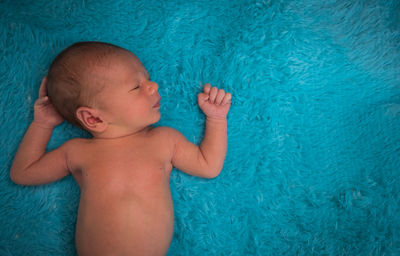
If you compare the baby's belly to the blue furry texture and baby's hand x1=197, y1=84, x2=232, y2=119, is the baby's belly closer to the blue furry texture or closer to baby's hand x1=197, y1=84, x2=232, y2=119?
the blue furry texture

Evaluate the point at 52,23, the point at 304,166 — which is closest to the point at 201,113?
the point at 304,166

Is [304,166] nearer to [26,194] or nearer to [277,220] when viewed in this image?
[277,220]

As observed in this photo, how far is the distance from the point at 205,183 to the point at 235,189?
158mm

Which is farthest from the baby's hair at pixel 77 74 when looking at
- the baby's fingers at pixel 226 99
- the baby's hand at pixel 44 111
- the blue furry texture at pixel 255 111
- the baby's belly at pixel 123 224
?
the baby's fingers at pixel 226 99

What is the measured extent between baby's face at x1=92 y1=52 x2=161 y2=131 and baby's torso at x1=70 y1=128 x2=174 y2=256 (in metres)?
0.12

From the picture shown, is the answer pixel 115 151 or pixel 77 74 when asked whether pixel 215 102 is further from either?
pixel 77 74

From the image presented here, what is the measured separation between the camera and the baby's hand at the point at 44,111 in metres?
1.60

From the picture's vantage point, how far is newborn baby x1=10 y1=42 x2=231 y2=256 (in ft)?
4.57

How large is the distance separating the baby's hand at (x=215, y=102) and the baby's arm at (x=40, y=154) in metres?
0.72

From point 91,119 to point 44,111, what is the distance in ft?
1.07

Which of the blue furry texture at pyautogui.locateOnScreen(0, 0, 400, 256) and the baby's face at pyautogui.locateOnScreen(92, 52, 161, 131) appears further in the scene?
the blue furry texture at pyautogui.locateOnScreen(0, 0, 400, 256)

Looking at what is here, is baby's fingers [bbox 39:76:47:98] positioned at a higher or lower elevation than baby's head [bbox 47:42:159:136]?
lower

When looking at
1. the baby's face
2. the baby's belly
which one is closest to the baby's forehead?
the baby's face

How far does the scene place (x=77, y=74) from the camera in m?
1.38
